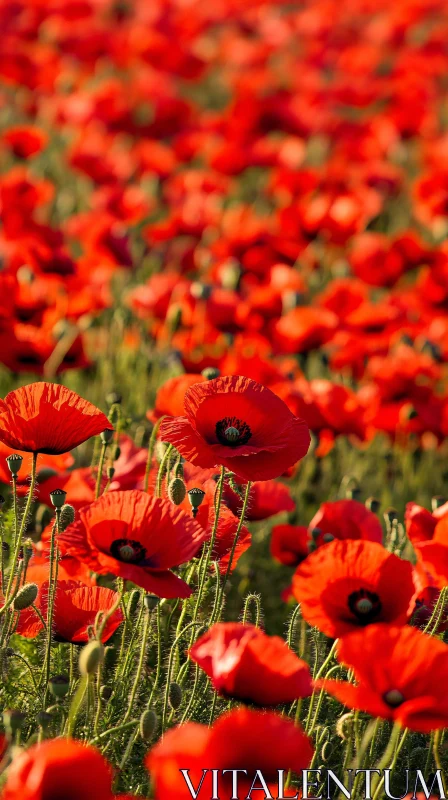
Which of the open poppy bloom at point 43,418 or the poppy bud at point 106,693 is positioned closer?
the open poppy bloom at point 43,418

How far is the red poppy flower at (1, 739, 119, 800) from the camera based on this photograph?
1.22 meters

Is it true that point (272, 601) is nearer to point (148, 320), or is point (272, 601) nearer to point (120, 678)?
point (120, 678)

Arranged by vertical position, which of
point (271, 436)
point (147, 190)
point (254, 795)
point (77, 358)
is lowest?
point (254, 795)

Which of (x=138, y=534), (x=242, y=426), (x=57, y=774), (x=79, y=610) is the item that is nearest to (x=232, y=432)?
(x=242, y=426)

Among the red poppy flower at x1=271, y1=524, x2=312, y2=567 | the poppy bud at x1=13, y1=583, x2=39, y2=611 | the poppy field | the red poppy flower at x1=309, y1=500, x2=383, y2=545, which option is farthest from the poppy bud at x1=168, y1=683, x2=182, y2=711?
the red poppy flower at x1=271, y1=524, x2=312, y2=567

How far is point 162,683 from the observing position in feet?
7.38

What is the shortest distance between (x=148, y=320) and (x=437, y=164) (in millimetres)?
2304

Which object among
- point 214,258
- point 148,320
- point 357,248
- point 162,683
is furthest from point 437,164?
point 162,683

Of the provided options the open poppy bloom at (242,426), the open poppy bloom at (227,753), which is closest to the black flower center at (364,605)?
the open poppy bloom at (242,426)

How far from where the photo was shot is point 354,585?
71.4 inches

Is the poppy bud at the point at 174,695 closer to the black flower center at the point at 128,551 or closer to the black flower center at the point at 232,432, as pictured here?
the black flower center at the point at 128,551

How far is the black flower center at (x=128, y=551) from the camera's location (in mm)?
1718

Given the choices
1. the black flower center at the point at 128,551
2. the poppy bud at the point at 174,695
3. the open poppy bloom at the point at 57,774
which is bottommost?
the open poppy bloom at the point at 57,774

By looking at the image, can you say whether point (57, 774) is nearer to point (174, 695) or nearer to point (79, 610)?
point (174, 695)
